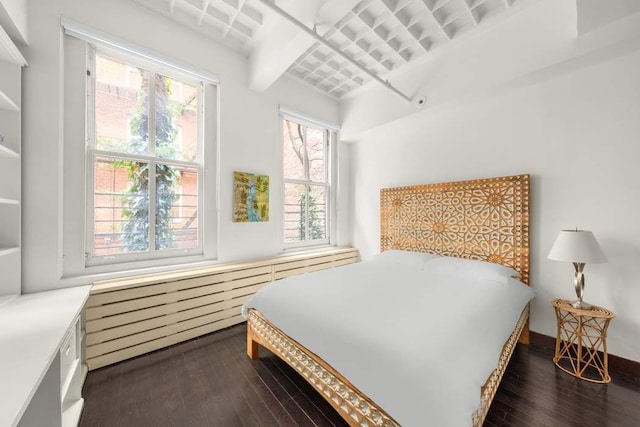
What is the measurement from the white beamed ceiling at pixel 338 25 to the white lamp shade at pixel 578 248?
225cm

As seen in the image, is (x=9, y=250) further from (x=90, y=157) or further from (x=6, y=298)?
(x=90, y=157)

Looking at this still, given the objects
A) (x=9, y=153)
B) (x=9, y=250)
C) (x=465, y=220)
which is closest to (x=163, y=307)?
(x=9, y=250)

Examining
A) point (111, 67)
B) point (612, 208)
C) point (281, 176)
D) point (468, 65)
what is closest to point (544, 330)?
point (612, 208)

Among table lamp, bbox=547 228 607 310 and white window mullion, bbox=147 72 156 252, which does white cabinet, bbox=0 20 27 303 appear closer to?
white window mullion, bbox=147 72 156 252

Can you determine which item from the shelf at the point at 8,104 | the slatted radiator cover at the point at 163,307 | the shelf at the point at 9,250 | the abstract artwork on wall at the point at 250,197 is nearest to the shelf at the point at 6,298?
the shelf at the point at 9,250

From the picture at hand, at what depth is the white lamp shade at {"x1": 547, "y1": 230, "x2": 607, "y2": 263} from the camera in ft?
6.47

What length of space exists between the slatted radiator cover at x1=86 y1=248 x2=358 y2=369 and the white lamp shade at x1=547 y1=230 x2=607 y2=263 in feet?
9.55

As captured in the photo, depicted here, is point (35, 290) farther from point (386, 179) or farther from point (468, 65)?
point (468, 65)

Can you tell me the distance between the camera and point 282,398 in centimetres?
179

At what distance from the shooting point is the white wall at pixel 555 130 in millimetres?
2117

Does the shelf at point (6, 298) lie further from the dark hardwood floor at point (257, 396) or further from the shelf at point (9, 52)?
the shelf at point (9, 52)

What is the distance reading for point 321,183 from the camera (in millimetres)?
4383

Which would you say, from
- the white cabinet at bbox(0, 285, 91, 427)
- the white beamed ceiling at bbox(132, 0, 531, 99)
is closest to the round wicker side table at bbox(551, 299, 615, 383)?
the white beamed ceiling at bbox(132, 0, 531, 99)

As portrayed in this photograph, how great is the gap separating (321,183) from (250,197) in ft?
4.89
